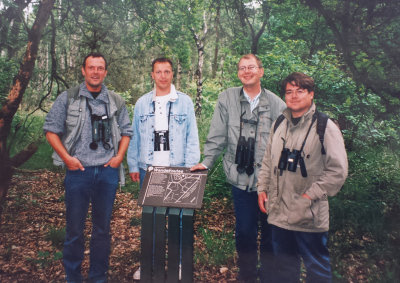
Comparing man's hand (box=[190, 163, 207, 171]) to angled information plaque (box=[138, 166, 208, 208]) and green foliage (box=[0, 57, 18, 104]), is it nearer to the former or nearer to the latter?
angled information plaque (box=[138, 166, 208, 208])

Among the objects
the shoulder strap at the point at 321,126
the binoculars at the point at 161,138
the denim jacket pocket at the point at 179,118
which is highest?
the denim jacket pocket at the point at 179,118

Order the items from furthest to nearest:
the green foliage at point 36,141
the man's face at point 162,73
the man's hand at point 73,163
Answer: the green foliage at point 36,141 → the man's face at point 162,73 → the man's hand at point 73,163

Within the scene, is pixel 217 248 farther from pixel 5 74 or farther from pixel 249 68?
pixel 5 74

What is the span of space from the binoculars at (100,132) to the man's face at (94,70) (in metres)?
0.37

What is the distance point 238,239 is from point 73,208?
5.98 ft

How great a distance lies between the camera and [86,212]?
3.19 metres

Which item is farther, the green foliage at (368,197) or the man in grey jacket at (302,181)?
the green foliage at (368,197)

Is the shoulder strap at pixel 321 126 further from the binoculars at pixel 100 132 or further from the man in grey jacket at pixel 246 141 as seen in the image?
the binoculars at pixel 100 132

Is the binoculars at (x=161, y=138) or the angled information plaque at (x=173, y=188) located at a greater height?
the binoculars at (x=161, y=138)

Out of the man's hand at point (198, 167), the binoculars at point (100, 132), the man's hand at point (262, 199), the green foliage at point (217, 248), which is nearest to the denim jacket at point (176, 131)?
the man's hand at point (198, 167)

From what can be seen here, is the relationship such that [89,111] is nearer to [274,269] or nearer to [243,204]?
[243,204]

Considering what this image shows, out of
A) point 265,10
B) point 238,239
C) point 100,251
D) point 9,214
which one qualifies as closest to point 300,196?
point 238,239

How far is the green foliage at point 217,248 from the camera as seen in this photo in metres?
4.07

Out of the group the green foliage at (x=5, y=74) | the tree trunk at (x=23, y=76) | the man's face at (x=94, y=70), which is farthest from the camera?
the green foliage at (x=5, y=74)
